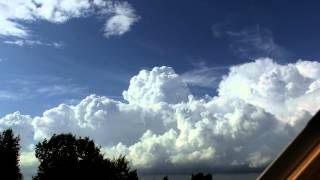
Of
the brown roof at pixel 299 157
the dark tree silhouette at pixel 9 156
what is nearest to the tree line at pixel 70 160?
the dark tree silhouette at pixel 9 156

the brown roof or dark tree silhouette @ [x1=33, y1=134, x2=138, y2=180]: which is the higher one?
dark tree silhouette @ [x1=33, y1=134, x2=138, y2=180]

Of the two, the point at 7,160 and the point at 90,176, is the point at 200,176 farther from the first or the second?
the point at 7,160

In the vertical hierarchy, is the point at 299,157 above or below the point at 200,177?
below

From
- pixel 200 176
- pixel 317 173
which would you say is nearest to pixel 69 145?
pixel 200 176

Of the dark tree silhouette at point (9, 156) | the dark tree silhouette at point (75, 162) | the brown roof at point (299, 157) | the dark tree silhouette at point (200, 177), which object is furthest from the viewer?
the dark tree silhouette at point (200, 177)

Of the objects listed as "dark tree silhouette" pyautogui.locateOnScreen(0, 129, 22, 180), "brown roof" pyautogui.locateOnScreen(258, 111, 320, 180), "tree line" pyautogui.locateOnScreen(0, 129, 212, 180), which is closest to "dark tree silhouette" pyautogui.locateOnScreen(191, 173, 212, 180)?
"tree line" pyautogui.locateOnScreen(0, 129, 212, 180)

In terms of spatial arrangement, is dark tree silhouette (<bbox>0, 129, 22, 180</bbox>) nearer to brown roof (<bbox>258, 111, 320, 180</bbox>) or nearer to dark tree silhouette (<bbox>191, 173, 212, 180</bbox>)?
dark tree silhouette (<bbox>191, 173, 212, 180</bbox>)

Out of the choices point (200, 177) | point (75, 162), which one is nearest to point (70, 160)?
point (75, 162)

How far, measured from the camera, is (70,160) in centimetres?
10012

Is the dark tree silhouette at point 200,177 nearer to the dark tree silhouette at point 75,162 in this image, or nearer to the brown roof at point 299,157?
the dark tree silhouette at point 75,162

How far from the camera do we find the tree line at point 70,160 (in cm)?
8876

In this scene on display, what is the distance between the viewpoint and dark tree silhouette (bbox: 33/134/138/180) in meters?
96.6

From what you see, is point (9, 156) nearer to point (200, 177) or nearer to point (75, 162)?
point (75, 162)

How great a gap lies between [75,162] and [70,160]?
5.16 ft
